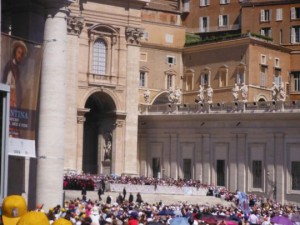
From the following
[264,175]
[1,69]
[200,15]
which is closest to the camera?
[1,69]

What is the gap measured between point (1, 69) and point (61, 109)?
4334 mm

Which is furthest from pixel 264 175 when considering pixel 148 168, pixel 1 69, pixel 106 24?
pixel 1 69

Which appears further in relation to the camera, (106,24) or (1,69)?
(106,24)

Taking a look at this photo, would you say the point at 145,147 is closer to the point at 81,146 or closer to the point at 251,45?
the point at 81,146

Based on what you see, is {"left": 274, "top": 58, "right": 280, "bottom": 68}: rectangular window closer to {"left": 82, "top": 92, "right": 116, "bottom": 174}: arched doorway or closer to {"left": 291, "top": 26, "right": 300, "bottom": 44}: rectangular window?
{"left": 291, "top": 26, "right": 300, "bottom": 44}: rectangular window

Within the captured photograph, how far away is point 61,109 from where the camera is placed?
2883 cm

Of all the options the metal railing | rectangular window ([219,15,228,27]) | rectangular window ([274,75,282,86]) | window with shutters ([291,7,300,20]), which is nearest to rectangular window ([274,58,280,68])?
rectangular window ([274,75,282,86])

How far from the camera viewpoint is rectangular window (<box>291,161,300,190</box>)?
5722cm

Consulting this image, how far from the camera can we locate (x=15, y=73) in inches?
995

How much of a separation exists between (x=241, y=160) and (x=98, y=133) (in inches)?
462

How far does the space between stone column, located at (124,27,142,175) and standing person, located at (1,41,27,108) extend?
38982 mm

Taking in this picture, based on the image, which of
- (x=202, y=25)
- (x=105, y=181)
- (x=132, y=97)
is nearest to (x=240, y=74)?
(x=132, y=97)

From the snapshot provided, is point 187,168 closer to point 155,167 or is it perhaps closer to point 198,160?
point 198,160

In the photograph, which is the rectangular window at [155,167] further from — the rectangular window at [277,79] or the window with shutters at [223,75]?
the rectangular window at [277,79]
